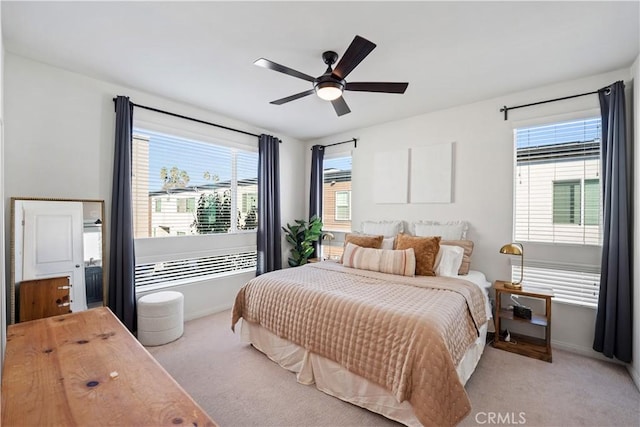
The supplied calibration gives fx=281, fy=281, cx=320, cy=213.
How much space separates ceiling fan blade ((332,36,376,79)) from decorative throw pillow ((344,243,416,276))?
1841mm

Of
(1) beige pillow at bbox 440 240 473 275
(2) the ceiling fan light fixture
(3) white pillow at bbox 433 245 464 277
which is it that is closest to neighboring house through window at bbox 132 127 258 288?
(2) the ceiling fan light fixture

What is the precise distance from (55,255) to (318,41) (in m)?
2.98

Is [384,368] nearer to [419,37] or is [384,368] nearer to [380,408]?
[380,408]

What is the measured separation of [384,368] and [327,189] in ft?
11.3

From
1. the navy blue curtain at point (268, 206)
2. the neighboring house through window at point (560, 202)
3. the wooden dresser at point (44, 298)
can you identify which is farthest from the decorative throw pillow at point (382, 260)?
the wooden dresser at point (44, 298)

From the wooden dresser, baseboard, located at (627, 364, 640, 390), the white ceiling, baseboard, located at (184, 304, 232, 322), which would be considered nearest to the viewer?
the white ceiling

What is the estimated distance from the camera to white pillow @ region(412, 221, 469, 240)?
11.1 ft

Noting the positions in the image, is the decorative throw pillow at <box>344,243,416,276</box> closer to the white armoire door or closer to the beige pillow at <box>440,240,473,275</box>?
the beige pillow at <box>440,240,473,275</box>

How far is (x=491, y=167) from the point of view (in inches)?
130

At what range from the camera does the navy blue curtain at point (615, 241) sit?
8.02ft

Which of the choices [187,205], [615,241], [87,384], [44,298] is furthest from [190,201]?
[615,241]

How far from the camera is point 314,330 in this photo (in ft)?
7.31

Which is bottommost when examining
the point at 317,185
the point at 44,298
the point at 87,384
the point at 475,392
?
the point at 475,392

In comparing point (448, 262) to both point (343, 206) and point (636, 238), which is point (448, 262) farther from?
point (343, 206)
